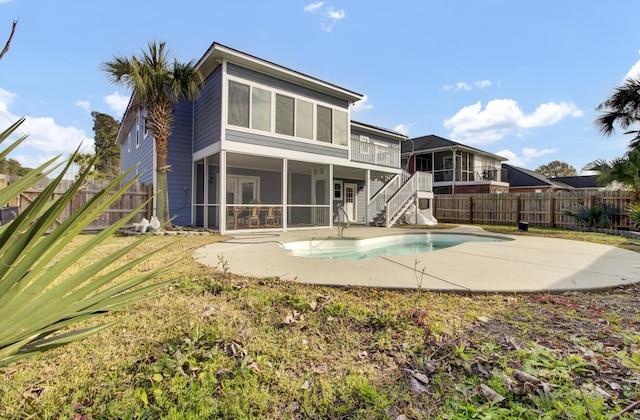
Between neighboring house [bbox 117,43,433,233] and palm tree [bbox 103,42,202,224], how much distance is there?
36.3 inches

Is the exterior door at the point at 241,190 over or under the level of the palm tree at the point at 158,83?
under


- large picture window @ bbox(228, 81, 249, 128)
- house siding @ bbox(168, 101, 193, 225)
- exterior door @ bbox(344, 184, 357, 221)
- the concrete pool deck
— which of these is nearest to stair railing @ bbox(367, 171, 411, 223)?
exterior door @ bbox(344, 184, 357, 221)

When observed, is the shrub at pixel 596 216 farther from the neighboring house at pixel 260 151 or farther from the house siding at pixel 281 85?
the house siding at pixel 281 85

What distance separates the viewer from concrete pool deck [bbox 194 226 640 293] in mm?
3742

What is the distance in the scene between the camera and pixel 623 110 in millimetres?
14391

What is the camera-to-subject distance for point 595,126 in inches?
603

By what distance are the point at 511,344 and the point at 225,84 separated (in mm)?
9846

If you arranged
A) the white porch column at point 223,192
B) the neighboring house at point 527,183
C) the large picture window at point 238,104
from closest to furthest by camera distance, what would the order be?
the white porch column at point 223,192
the large picture window at point 238,104
the neighboring house at point 527,183

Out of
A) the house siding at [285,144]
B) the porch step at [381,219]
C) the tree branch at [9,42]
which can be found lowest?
the porch step at [381,219]

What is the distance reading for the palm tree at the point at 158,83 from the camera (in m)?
8.91

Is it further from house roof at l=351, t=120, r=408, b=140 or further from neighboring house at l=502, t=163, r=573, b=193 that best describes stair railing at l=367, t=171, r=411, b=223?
neighboring house at l=502, t=163, r=573, b=193

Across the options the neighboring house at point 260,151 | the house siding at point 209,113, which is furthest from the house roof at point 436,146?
the house siding at point 209,113

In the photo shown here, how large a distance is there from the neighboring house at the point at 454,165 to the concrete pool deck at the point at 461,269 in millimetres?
18421

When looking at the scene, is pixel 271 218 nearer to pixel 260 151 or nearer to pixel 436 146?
pixel 260 151
